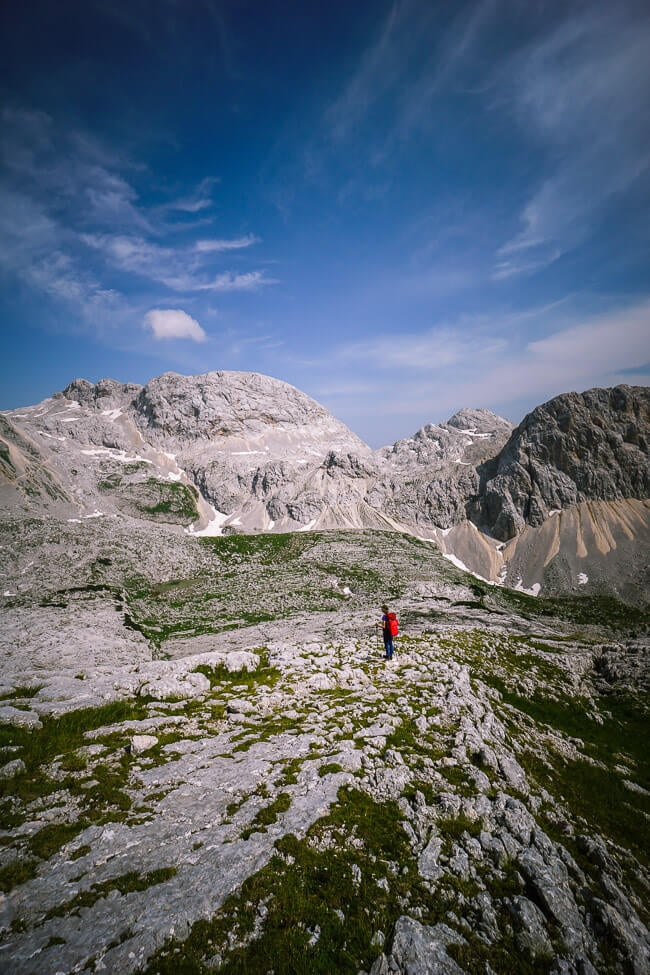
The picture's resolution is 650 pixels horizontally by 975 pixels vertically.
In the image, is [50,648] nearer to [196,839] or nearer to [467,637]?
[196,839]

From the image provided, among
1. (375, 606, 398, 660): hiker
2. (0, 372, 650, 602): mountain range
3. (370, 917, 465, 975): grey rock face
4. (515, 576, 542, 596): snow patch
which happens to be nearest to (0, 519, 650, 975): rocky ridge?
(370, 917, 465, 975): grey rock face

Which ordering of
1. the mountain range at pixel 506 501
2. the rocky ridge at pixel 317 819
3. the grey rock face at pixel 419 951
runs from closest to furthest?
1. the grey rock face at pixel 419 951
2. the rocky ridge at pixel 317 819
3. the mountain range at pixel 506 501

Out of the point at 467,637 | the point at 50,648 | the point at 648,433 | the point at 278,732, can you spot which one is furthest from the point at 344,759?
the point at 648,433

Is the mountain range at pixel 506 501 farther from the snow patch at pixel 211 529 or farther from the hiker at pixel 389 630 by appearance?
the hiker at pixel 389 630

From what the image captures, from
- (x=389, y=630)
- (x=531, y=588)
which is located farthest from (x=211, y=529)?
(x=389, y=630)

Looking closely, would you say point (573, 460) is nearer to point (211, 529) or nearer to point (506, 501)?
point (506, 501)

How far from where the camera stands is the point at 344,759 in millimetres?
12086

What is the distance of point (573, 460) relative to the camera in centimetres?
16650

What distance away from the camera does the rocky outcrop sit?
158375mm

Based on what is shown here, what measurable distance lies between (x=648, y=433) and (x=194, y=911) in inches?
8274

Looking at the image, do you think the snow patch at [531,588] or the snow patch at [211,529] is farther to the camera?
the snow patch at [211,529]

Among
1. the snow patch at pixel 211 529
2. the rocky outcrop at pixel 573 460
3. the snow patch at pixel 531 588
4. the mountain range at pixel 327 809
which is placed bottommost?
the snow patch at pixel 531 588

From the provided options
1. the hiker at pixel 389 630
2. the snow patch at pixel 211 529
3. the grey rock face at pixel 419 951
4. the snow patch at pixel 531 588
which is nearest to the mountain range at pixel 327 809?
the grey rock face at pixel 419 951

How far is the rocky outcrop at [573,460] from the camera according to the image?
158 m
